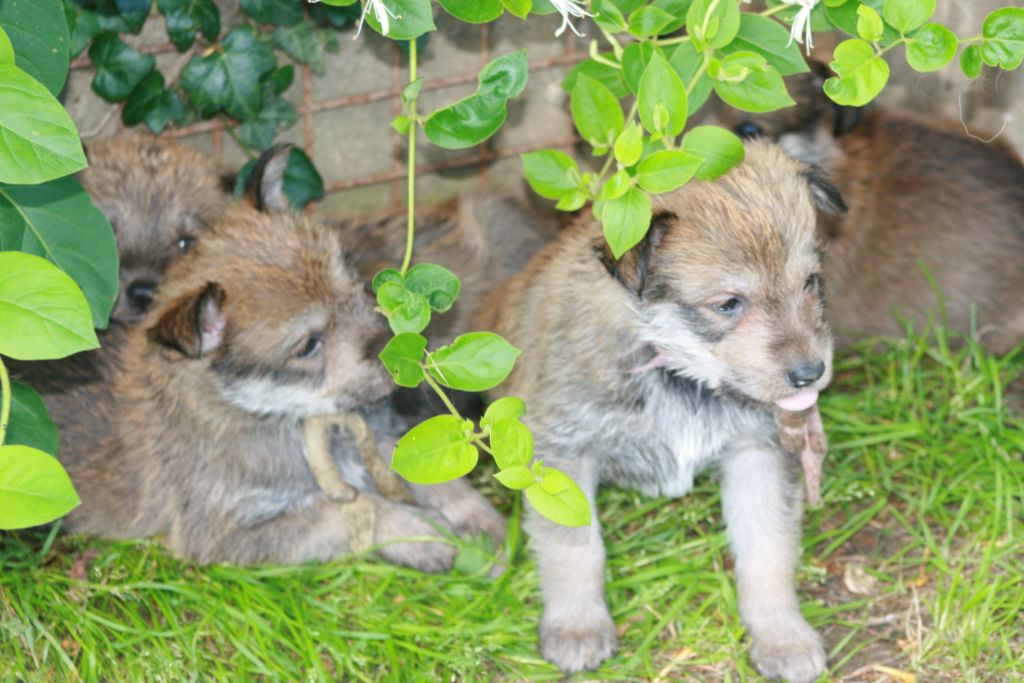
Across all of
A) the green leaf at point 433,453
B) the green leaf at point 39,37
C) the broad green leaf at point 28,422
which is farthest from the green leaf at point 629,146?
the broad green leaf at point 28,422

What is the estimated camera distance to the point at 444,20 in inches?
200

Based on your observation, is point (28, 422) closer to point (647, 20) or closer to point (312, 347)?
point (312, 347)

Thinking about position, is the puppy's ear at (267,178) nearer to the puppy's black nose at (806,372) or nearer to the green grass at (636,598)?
the green grass at (636,598)

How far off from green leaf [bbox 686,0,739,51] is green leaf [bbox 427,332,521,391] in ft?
2.59

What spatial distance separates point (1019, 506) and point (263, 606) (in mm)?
2350

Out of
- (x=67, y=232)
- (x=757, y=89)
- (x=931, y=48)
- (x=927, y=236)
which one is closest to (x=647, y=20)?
(x=757, y=89)

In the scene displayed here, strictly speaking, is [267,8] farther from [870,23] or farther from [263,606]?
[870,23]

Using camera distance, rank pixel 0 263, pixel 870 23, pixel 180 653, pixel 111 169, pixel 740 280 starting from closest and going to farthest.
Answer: pixel 0 263
pixel 870 23
pixel 740 280
pixel 180 653
pixel 111 169

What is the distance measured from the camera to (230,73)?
15.1 feet

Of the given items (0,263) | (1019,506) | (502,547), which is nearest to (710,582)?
(502,547)

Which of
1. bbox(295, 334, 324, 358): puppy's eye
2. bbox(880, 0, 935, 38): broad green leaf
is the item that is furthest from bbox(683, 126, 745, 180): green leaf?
bbox(295, 334, 324, 358): puppy's eye

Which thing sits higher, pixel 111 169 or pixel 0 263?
pixel 0 263

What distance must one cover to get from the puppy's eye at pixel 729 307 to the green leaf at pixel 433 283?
2.11ft

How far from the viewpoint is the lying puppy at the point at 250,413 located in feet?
12.5
